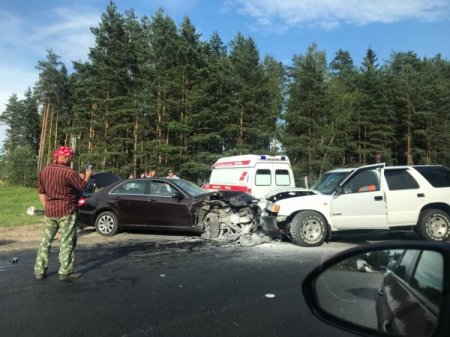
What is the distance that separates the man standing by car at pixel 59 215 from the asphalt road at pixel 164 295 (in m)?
0.24

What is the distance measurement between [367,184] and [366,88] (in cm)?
4041

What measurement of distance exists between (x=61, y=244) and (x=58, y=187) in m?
0.86

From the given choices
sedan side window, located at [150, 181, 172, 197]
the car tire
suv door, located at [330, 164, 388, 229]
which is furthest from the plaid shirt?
the car tire

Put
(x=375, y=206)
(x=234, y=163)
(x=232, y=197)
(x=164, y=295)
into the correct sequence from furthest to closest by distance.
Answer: (x=234, y=163) < (x=232, y=197) < (x=375, y=206) < (x=164, y=295)

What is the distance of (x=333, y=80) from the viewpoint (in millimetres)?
52938

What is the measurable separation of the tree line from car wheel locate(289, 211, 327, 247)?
2664cm

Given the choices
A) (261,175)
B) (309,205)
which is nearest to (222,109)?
(261,175)

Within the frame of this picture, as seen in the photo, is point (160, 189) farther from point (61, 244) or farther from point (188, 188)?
point (61, 244)

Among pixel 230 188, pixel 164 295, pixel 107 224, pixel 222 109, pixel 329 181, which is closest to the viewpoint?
pixel 164 295

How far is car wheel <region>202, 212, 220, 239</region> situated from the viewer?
34.8 ft

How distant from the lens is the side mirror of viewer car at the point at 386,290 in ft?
5.52

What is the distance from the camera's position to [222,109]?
39500 mm

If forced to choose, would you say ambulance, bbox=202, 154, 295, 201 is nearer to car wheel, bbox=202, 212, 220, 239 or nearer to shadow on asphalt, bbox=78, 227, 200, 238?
shadow on asphalt, bbox=78, 227, 200, 238

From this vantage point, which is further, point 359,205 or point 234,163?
point 234,163
